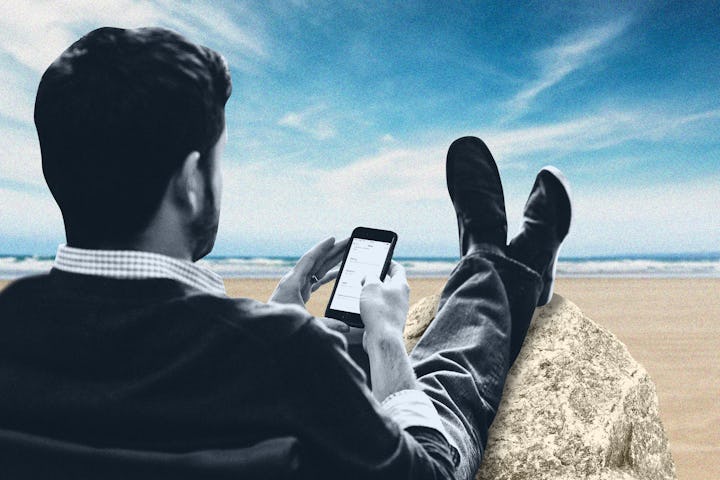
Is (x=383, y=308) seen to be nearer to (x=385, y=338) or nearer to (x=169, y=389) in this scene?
(x=385, y=338)

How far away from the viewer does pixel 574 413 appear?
82.0 inches

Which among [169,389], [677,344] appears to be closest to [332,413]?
[169,389]

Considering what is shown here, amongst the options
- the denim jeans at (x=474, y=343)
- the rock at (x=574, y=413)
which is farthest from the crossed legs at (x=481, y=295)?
the rock at (x=574, y=413)

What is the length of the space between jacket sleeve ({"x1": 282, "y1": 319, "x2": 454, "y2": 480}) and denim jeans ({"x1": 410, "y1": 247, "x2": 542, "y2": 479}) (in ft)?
1.83

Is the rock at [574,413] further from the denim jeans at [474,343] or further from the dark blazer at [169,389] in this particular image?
the dark blazer at [169,389]

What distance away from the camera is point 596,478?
1.91 metres

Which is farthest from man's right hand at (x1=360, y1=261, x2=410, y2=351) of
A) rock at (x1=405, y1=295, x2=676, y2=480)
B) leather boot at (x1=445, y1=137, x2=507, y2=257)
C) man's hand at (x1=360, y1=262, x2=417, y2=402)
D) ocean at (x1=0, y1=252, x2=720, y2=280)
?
ocean at (x1=0, y1=252, x2=720, y2=280)

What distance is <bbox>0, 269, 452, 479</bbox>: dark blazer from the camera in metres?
1.00

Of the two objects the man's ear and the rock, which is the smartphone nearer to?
the rock

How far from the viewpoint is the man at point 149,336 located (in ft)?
3.29

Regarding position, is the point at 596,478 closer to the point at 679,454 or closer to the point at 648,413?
the point at 648,413

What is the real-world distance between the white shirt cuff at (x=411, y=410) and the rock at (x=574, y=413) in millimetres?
685

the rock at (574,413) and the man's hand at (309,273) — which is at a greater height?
the man's hand at (309,273)

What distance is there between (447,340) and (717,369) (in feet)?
13.4
